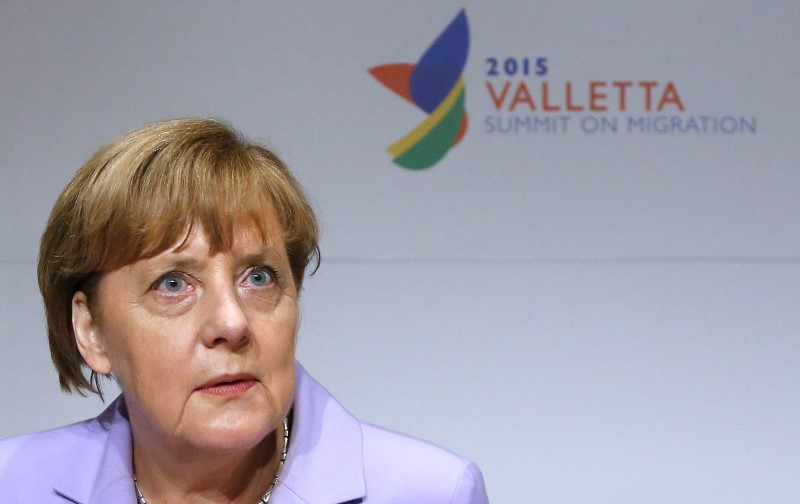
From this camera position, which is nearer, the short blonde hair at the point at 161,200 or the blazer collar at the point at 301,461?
the short blonde hair at the point at 161,200

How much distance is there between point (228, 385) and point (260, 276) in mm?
114

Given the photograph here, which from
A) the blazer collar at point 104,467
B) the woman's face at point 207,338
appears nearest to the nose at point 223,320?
the woman's face at point 207,338

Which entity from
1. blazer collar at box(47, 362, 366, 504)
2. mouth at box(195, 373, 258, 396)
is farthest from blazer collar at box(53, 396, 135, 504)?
mouth at box(195, 373, 258, 396)

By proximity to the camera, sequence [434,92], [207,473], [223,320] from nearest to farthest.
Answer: [223,320] → [207,473] → [434,92]

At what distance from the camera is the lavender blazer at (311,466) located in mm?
1273

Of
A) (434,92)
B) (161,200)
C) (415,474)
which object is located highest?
(434,92)

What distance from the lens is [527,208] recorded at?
2658 millimetres

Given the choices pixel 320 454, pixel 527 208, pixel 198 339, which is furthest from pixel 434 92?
pixel 198 339

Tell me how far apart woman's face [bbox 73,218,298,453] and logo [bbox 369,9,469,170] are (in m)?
1.44

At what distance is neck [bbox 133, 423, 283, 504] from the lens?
1.26 meters

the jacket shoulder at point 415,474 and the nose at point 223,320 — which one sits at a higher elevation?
the nose at point 223,320

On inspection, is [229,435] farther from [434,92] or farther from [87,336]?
[434,92]

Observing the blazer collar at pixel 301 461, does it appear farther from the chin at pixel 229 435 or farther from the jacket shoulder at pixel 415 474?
the chin at pixel 229 435

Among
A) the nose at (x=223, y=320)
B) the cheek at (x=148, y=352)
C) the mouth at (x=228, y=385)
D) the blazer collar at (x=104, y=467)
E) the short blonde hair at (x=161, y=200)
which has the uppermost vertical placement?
the short blonde hair at (x=161, y=200)
